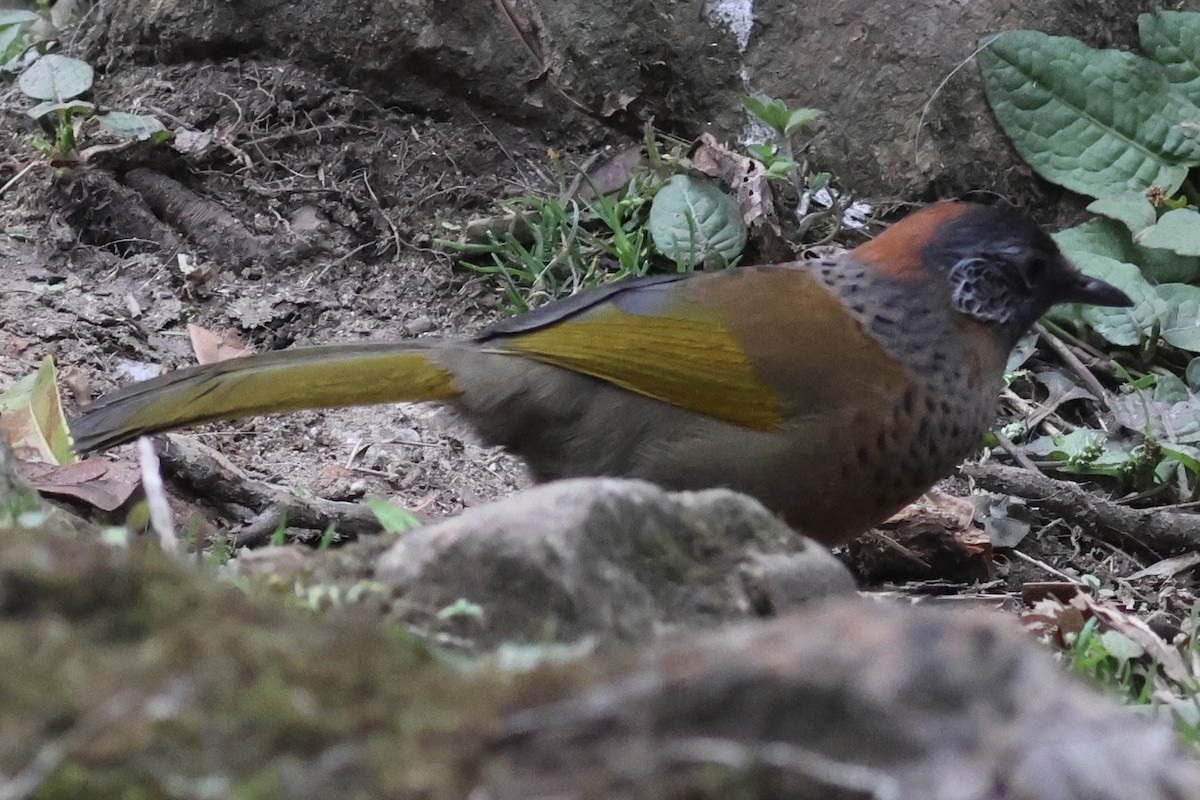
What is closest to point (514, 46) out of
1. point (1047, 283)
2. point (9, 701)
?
point (1047, 283)

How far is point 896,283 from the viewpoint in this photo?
3584 millimetres

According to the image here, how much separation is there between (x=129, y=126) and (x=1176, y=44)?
4.36m

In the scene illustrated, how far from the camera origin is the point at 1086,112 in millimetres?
5328

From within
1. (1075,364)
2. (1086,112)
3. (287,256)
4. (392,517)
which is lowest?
(287,256)

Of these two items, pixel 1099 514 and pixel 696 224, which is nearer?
pixel 1099 514

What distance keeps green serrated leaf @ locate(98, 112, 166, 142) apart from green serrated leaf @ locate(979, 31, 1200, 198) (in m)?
3.47

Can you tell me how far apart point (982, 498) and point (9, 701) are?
143 inches

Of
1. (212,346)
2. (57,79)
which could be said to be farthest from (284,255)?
(57,79)

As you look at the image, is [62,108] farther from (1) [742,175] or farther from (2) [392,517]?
(2) [392,517]

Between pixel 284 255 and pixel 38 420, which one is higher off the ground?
pixel 38 420

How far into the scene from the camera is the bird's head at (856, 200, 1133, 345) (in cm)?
359

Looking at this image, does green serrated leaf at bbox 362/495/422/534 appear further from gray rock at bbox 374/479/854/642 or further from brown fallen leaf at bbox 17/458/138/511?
brown fallen leaf at bbox 17/458/138/511

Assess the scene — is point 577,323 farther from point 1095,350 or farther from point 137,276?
point 1095,350

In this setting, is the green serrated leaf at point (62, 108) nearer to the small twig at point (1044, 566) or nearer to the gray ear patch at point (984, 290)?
the gray ear patch at point (984, 290)
